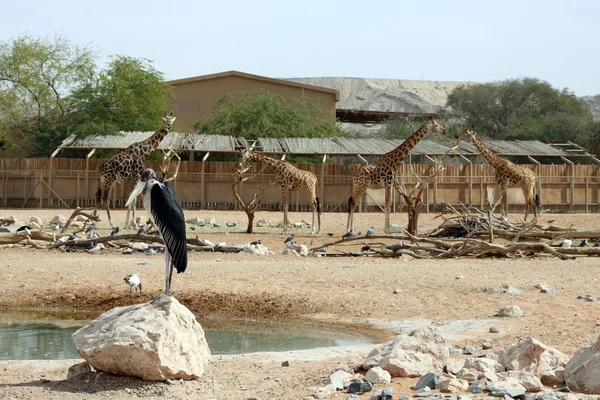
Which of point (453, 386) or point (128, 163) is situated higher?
point (128, 163)

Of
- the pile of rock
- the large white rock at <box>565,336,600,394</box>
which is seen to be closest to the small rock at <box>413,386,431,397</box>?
the pile of rock

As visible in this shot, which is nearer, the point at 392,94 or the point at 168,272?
the point at 168,272

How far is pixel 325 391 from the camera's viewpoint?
22.5 ft

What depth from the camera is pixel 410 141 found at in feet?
74.6

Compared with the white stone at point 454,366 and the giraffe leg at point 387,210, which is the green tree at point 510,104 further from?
the white stone at point 454,366

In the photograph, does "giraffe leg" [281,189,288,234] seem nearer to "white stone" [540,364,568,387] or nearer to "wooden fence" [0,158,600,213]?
"wooden fence" [0,158,600,213]

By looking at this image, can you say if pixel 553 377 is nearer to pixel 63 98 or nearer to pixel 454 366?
pixel 454 366

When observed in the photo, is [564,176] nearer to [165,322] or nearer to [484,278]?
[484,278]

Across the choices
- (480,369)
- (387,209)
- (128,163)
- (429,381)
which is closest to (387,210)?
(387,209)

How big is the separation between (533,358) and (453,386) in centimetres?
98

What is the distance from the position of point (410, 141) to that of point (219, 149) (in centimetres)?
1210

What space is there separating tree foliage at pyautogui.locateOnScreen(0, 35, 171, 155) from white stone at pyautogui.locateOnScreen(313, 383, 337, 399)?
2982 cm

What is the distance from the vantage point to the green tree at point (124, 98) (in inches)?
1496

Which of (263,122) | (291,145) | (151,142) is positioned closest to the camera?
(151,142)
